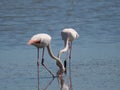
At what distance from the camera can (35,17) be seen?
19.1 m

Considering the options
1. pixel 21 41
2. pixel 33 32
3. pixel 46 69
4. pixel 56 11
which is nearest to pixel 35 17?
pixel 56 11

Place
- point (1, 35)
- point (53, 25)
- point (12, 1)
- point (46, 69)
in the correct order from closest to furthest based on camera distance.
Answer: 1. point (46, 69)
2. point (1, 35)
3. point (53, 25)
4. point (12, 1)

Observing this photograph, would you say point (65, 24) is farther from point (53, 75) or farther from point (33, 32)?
point (53, 75)

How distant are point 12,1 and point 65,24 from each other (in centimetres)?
595

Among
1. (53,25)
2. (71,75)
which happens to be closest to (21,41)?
(53,25)

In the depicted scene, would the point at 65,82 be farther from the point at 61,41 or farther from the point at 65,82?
the point at 61,41

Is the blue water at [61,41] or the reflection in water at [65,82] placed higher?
the blue water at [61,41]

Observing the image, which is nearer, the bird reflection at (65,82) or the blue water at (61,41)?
the bird reflection at (65,82)

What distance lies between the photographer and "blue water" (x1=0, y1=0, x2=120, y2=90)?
35.3 feet

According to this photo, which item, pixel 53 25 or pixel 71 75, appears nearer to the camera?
pixel 71 75

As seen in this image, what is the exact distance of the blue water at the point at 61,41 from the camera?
10.8 m

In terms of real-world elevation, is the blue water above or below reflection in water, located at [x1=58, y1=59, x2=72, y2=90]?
above

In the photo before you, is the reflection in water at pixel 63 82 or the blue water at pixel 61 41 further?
the blue water at pixel 61 41

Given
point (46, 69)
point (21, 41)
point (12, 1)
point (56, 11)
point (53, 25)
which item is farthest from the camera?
point (12, 1)
